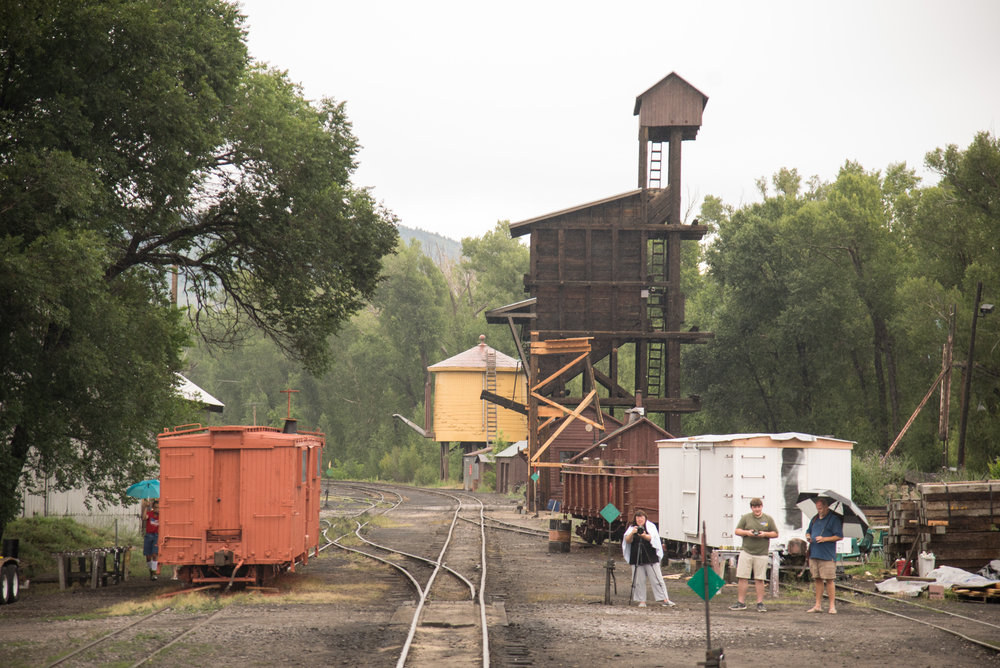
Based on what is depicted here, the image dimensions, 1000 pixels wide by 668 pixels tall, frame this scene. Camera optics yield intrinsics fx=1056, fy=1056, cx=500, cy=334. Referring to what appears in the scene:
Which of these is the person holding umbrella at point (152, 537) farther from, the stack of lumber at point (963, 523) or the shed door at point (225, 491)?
the stack of lumber at point (963, 523)

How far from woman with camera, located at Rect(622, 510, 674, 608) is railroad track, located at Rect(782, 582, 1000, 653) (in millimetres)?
3299

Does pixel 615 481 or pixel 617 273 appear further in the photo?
pixel 617 273

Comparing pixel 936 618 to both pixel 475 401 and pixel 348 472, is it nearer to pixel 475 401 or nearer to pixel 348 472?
pixel 475 401

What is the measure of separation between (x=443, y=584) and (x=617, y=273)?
1130 inches

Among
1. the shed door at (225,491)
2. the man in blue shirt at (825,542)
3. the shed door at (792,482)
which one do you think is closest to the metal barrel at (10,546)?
the shed door at (225,491)

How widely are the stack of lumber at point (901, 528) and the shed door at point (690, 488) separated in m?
4.17

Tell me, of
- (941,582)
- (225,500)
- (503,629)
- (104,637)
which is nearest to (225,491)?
(225,500)

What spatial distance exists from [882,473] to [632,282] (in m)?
15.9

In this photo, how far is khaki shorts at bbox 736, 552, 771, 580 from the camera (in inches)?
669

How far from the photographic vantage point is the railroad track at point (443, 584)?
42.0 feet

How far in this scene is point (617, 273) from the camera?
47.0 meters

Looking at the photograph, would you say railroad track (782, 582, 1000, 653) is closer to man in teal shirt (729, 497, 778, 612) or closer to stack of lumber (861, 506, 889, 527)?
man in teal shirt (729, 497, 778, 612)

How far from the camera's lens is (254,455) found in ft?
60.7

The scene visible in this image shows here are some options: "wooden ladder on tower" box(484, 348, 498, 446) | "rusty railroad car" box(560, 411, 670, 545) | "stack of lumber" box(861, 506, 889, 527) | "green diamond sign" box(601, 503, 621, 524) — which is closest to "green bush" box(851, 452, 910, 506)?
"stack of lumber" box(861, 506, 889, 527)
